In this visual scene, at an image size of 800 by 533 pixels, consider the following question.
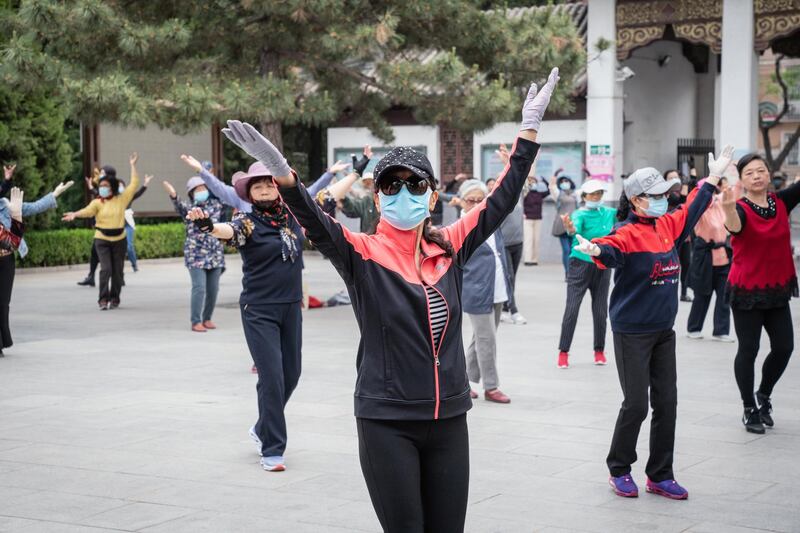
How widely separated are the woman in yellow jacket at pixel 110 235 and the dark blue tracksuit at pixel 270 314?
9.67 metres

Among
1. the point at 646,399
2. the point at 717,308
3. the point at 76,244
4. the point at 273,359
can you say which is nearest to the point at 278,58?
the point at 717,308

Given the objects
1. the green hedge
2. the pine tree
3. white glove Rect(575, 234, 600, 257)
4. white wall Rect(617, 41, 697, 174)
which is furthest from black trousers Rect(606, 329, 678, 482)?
white wall Rect(617, 41, 697, 174)

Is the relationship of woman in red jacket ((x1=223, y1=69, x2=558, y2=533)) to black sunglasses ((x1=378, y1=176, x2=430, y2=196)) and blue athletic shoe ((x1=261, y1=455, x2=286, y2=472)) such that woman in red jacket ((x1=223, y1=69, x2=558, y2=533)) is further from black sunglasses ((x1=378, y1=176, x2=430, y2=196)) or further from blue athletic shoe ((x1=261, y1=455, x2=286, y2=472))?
blue athletic shoe ((x1=261, y1=455, x2=286, y2=472))

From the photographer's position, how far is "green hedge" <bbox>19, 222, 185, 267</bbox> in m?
23.2

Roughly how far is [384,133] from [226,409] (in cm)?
1041

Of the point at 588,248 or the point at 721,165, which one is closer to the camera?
the point at 588,248

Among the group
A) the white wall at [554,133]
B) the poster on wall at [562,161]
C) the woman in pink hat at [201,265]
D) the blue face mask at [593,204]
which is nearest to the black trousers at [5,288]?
the woman in pink hat at [201,265]

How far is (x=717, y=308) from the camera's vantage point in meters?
12.7

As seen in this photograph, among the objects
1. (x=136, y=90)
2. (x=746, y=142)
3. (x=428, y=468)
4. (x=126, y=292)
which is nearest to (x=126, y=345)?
(x=136, y=90)

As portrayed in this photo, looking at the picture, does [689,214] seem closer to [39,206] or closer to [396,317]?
[396,317]

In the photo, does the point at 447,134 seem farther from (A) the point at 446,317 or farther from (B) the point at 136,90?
(A) the point at 446,317

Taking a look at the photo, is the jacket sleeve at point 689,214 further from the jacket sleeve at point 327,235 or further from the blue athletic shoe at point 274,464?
the jacket sleeve at point 327,235

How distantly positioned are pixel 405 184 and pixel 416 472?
97 centimetres

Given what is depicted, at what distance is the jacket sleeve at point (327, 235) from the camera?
391 centimetres
